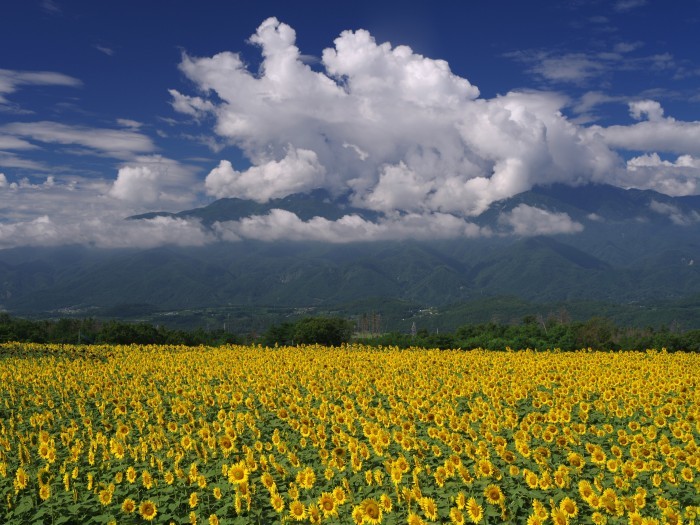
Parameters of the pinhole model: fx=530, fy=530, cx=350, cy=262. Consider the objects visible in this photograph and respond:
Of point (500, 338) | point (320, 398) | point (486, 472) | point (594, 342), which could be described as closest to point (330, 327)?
point (500, 338)

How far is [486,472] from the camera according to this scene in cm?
1009

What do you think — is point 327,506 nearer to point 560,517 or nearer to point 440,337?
point 560,517

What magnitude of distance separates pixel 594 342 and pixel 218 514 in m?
38.7

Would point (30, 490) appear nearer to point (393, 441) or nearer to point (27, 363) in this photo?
point (393, 441)

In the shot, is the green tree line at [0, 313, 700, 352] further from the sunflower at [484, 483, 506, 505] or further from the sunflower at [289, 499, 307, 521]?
the sunflower at [289, 499, 307, 521]

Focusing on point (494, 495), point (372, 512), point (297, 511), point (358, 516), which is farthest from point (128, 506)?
point (494, 495)

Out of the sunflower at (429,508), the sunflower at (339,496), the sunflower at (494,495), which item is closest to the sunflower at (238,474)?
the sunflower at (339,496)

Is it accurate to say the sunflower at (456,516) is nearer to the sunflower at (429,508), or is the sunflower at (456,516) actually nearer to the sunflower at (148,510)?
the sunflower at (429,508)

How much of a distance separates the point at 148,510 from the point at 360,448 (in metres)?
4.33

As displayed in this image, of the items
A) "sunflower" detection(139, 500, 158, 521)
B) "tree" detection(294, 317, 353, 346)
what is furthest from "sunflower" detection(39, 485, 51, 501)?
"tree" detection(294, 317, 353, 346)

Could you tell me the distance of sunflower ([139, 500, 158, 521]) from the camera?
934 cm

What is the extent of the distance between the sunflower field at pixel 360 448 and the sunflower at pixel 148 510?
0.11ft

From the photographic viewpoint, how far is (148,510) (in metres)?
9.48

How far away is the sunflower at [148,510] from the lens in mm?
9344
